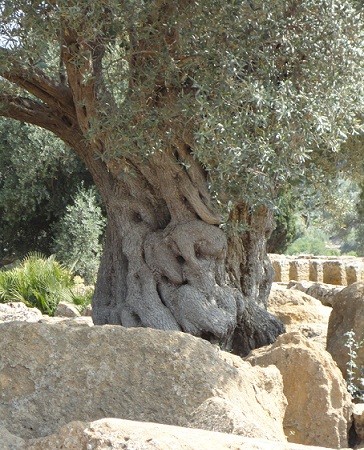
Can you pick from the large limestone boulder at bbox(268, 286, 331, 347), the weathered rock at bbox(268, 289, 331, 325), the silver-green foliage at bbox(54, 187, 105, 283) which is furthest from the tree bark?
Answer: the silver-green foliage at bbox(54, 187, 105, 283)

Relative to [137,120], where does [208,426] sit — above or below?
below

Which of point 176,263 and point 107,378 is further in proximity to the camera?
point 176,263

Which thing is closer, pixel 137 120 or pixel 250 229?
pixel 137 120

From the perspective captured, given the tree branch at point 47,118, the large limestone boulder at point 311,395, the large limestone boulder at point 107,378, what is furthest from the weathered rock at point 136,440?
the tree branch at point 47,118

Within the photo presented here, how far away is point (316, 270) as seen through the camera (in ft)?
61.3

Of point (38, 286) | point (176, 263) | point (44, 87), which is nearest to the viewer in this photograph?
point (176, 263)

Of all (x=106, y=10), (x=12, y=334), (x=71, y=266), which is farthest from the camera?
(x=71, y=266)

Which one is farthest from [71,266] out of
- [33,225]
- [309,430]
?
[309,430]

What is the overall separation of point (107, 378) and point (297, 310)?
7.97 m

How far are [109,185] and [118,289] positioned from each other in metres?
1.19

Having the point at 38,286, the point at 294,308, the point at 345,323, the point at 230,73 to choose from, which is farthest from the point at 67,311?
the point at 230,73

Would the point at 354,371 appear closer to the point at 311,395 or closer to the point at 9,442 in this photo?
the point at 311,395

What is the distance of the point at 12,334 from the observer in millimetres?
4195

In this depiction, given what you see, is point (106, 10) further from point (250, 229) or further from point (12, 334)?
point (12, 334)
